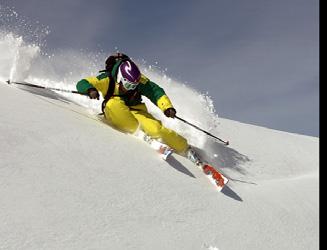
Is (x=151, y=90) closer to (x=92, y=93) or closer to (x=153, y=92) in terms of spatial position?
(x=153, y=92)

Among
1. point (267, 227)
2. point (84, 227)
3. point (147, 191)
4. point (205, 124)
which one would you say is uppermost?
point (205, 124)

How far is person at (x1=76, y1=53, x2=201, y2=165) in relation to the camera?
6457mm

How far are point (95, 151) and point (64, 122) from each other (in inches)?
35.5

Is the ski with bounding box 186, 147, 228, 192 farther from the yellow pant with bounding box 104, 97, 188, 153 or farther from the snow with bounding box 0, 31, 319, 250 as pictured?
the yellow pant with bounding box 104, 97, 188, 153

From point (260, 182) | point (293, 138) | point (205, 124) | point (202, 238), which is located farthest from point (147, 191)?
point (293, 138)

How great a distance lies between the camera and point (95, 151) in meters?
5.00

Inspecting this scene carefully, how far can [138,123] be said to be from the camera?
6.68 m

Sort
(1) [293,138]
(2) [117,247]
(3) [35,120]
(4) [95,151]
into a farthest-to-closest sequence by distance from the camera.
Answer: (1) [293,138] < (3) [35,120] < (4) [95,151] < (2) [117,247]

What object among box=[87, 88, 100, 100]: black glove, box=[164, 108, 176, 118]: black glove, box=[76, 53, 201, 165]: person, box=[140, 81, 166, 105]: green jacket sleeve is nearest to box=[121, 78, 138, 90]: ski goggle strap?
box=[76, 53, 201, 165]: person

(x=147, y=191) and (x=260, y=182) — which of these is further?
(x=260, y=182)

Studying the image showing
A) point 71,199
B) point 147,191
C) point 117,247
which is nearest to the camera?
point 117,247

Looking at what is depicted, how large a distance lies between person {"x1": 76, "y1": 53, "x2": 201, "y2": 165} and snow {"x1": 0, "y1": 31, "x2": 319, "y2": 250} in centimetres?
34

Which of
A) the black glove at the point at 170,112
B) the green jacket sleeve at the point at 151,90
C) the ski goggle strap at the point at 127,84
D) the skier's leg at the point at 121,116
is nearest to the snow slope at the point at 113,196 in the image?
the skier's leg at the point at 121,116

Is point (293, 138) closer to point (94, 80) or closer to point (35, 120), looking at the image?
point (94, 80)
